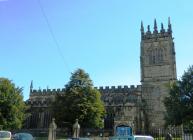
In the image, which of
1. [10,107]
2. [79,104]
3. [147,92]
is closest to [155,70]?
[147,92]

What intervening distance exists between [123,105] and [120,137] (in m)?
38.4

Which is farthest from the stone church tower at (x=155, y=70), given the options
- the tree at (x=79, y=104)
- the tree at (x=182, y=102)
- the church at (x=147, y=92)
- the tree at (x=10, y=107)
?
the tree at (x=182, y=102)

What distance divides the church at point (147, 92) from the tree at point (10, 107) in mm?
11386

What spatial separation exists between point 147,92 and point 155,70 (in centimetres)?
442

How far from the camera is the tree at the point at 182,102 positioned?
34688mm

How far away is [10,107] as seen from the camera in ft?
156

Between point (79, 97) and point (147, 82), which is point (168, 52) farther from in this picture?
point (79, 97)

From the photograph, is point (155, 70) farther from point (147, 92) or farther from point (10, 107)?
point (10, 107)

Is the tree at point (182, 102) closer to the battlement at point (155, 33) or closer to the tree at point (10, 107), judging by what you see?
the tree at point (10, 107)

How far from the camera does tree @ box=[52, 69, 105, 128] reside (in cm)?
4769

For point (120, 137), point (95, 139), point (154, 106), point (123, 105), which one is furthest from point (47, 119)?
point (120, 137)

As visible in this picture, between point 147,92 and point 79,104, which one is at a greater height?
point 147,92

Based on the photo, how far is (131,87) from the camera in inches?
2483

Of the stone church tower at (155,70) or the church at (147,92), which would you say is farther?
the stone church tower at (155,70)
